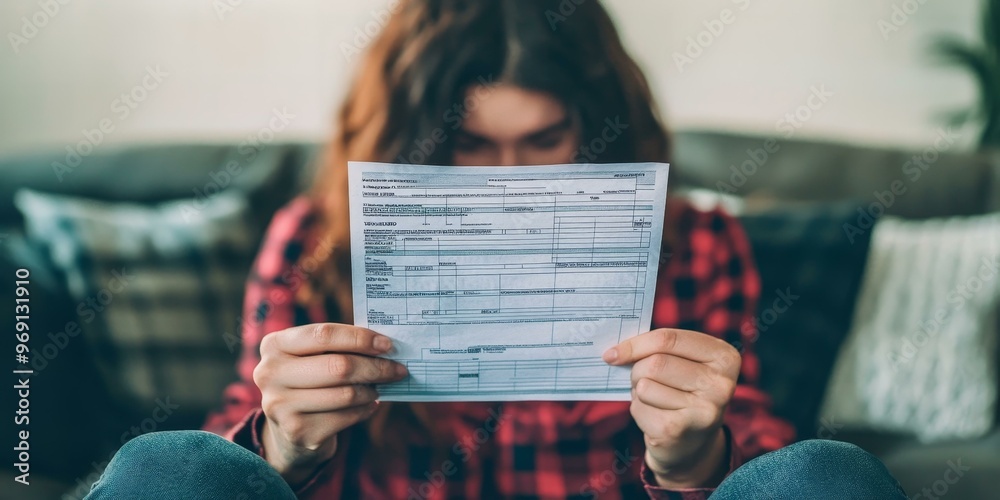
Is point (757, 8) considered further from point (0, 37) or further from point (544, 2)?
point (0, 37)

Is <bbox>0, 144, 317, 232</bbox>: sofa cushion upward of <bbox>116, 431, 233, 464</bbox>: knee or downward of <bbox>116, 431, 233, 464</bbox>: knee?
upward

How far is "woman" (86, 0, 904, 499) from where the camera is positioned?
2.42 ft

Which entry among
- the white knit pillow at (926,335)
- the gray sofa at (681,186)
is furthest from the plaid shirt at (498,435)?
the white knit pillow at (926,335)

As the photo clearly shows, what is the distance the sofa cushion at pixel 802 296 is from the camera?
0.91 meters

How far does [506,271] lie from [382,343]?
138mm

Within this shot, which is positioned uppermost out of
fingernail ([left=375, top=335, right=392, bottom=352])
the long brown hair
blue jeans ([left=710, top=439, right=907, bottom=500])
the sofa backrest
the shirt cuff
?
the long brown hair

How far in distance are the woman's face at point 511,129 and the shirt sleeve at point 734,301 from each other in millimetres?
249

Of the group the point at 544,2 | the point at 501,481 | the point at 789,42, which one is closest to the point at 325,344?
the point at 501,481

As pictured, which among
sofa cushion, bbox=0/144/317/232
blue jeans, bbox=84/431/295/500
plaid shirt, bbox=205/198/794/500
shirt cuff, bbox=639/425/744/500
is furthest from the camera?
sofa cushion, bbox=0/144/317/232

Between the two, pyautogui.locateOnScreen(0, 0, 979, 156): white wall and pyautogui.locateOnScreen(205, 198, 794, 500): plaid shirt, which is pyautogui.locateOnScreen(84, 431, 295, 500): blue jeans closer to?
pyautogui.locateOnScreen(205, 198, 794, 500): plaid shirt

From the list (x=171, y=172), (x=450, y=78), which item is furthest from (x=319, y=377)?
(x=171, y=172)

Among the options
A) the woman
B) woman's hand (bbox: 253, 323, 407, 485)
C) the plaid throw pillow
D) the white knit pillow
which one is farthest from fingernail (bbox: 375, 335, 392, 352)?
the white knit pillow

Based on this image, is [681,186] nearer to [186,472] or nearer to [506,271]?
[506,271]

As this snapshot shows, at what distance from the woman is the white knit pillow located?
7.9 inches
